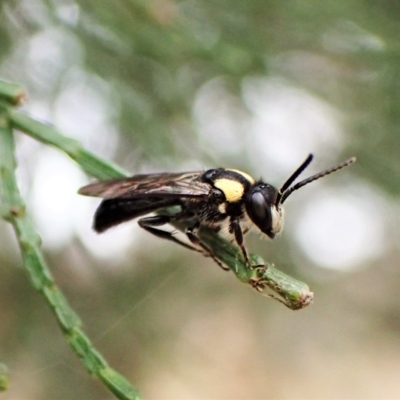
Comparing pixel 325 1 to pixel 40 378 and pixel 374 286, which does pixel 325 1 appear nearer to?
pixel 40 378

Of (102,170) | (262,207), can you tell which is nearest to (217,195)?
(262,207)

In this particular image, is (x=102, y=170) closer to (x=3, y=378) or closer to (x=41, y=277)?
(x=41, y=277)

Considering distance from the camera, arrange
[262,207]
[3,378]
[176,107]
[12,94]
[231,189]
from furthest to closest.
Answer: [176,107], [231,189], [262,207], [12,94], [3,378]

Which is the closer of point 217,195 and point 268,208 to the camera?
point 268,208

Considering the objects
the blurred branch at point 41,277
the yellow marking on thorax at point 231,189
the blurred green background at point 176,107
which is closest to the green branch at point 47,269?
the blurred branch at point 41,277

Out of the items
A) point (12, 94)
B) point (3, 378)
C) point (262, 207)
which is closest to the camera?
point (3, 378)

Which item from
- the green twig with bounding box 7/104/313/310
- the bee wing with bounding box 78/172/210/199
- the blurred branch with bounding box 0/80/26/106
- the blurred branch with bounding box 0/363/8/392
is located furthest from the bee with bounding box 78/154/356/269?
the blurred branch with bounding box 0/363/8/392
